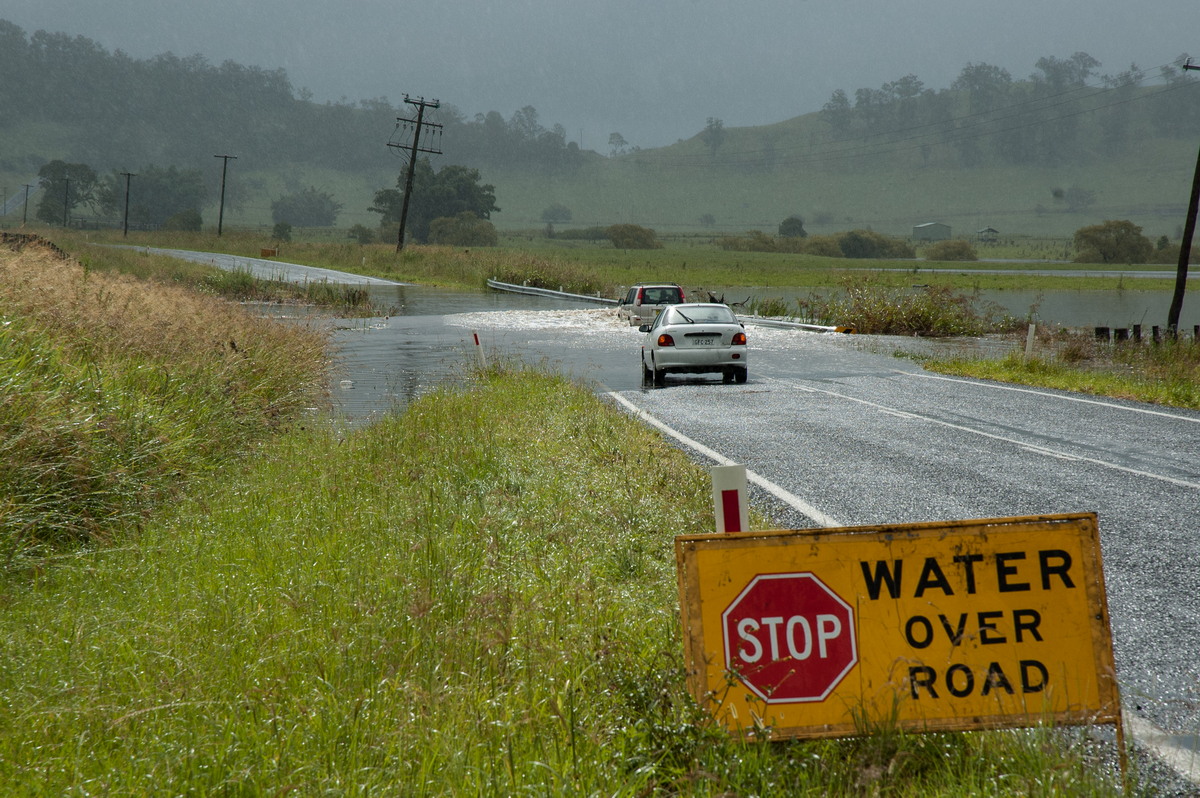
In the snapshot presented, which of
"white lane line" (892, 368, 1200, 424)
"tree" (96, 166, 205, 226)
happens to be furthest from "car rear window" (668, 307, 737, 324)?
"tree" (96, 166, 205, 226)

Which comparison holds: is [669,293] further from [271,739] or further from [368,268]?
[368,268]

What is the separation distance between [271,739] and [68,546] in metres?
4.27

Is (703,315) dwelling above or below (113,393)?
above

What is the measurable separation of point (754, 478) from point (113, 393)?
598 cm

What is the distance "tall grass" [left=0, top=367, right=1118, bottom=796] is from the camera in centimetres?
305

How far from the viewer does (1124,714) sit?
12.7ft

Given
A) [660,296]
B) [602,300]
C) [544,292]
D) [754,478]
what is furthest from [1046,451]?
[544,292]

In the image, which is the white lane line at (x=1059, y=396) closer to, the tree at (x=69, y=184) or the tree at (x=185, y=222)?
the tree at (x=185, y=222)

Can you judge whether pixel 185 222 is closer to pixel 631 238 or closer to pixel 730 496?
pixel 631 238

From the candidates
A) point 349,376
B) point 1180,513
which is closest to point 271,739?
point 1180,513

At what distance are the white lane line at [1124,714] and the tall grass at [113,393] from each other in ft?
15.7

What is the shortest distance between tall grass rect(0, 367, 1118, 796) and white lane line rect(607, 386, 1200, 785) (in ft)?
1.19

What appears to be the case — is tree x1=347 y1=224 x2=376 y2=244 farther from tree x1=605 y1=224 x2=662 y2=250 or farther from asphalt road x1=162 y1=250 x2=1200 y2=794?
asphalt road x1=162 y1=250 x2=1200 y2=794

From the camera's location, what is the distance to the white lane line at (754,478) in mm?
7129
